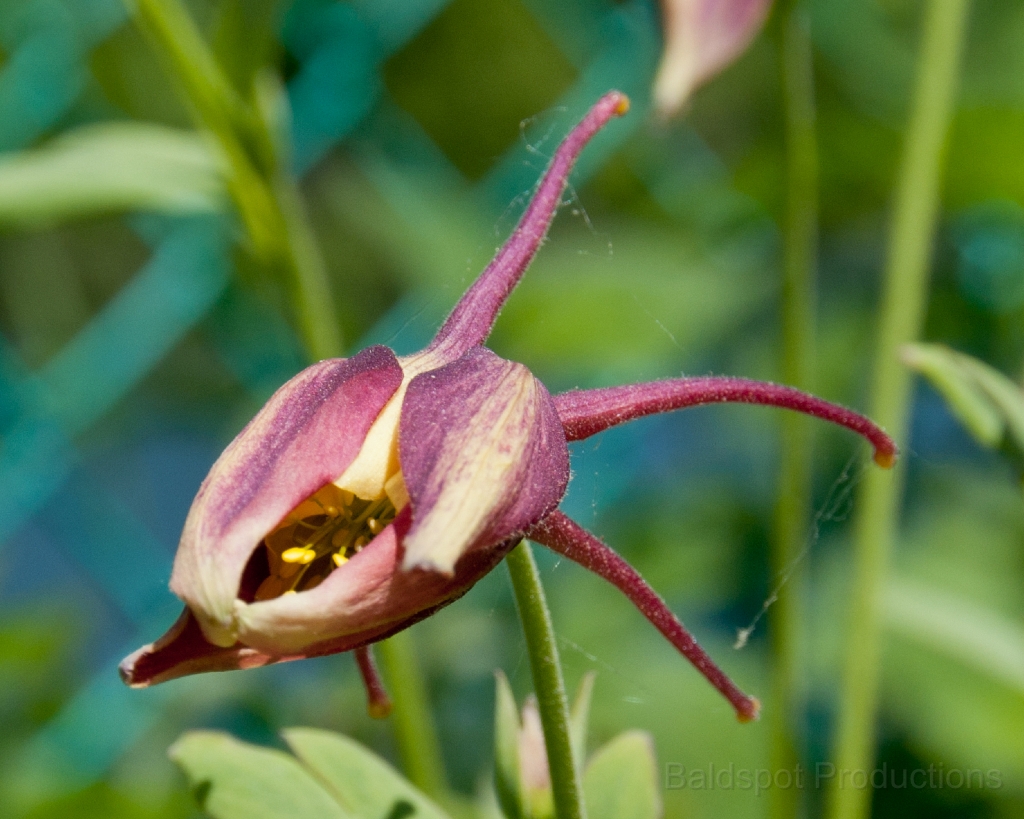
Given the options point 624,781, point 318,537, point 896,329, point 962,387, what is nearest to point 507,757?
point 624,781

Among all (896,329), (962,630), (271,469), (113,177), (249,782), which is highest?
(113,177)

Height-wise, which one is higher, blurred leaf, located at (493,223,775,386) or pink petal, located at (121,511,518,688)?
pink petal, located at (121,511,518,688)

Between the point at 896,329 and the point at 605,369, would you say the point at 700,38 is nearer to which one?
the point at 896,329

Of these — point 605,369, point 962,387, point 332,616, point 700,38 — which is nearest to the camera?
point 332,616

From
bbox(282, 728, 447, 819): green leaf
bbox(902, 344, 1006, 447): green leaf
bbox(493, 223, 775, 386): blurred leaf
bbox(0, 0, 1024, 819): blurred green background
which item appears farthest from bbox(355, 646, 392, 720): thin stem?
bbox(493, 223, 775, 386): blurred leaf

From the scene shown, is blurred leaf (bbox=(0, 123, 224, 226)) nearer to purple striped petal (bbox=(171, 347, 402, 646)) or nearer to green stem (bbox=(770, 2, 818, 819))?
green stem (bbox=(770, 2, 818, 819))

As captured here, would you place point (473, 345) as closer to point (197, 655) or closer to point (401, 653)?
point (197, 655)
